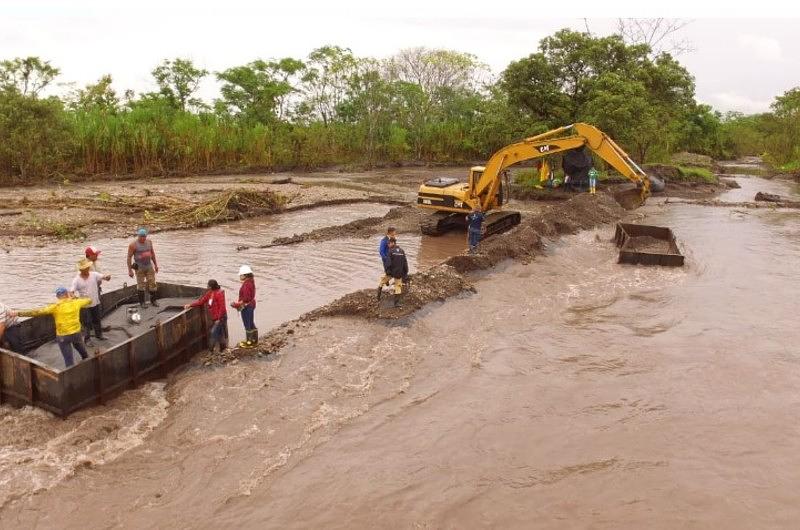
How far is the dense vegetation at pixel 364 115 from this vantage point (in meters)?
30.9

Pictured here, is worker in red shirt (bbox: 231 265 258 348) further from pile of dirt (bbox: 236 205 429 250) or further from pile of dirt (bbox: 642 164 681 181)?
pile of dirt (bbox: 642 164 681 181)

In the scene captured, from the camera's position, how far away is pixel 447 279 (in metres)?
14.2

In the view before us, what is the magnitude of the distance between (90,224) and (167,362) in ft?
45.7

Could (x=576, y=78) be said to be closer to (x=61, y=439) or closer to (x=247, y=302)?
(x=247, y=302)

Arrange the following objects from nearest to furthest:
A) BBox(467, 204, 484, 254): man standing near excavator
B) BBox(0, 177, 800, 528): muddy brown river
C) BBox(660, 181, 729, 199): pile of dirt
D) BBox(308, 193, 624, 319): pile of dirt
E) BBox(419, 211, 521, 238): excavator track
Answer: BBox(0, 177, 800, 528): muddy brown river, BBox(308, 193, 624, 319): pile of dirt, BBox(467, 204, 484, 254): man standing near excavator, BBox(419, 211, 521, 238): excavator track, BBox(660, 181, 729, 199): pile of dirt

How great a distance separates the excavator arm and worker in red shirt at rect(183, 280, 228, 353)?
37.6 ft

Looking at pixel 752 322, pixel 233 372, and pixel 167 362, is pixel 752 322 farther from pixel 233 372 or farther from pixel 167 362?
pixel 167 362

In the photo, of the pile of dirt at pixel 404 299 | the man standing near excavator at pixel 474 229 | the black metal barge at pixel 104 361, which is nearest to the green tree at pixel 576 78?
the man standing near excavator at pixel 474 229

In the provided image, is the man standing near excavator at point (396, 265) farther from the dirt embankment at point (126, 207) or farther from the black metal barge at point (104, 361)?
the dirt embankment at point (126, 207)

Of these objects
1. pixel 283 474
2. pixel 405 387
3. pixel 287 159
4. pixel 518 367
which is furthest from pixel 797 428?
pixel 287 159

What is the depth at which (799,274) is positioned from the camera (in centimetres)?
1653

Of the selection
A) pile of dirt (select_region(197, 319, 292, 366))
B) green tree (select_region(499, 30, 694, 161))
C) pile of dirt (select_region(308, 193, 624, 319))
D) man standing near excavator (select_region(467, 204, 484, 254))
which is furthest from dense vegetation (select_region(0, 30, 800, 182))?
pile of dirt (select_region(197, 319, 292, 366))

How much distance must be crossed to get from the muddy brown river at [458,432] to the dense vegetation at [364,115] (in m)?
20.0

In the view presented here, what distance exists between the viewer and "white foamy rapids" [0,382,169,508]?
277 inches
